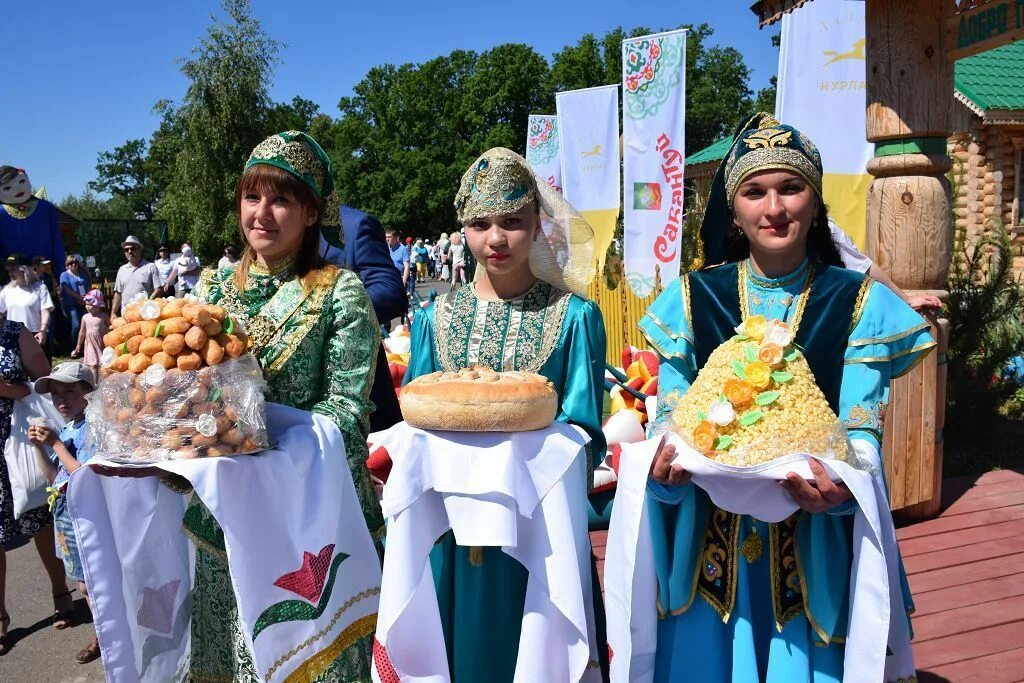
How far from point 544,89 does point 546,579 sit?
167 ft

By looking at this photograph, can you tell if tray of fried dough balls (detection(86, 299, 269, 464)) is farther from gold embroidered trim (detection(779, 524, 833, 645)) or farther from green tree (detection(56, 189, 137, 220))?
green tree (detection(56, 189, 137, 220))

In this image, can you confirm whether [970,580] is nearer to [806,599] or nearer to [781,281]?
[806,599]

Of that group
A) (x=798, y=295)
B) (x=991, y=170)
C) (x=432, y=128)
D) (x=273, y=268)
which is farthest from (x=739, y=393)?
(x=432, y=128)

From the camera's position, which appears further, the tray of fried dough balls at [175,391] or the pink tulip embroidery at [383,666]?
the pink tulip embroidery at [383,666]

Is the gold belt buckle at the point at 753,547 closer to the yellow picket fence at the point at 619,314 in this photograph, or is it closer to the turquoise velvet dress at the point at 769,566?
the turquoise velvet dress at the point at 769,566

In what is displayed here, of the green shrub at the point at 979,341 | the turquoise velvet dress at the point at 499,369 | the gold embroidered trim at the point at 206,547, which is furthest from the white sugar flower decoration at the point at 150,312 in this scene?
the green shrub at the point at 979,341

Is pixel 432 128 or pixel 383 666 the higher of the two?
pixel 432 128

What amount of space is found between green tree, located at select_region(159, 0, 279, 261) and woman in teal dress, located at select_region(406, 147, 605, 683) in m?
26.8

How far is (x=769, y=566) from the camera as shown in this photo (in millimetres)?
2010

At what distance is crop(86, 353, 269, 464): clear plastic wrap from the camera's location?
6.35ft

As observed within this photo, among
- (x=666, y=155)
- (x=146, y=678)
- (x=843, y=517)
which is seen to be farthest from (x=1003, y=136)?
(x=146, y=678)

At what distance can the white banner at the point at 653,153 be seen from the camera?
7.59m

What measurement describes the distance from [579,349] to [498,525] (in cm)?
73

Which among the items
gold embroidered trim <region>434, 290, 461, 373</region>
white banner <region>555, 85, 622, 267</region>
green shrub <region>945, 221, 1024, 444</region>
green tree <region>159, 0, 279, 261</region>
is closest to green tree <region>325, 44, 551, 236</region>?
green tree <region>159, 0, 279, 261</region>
